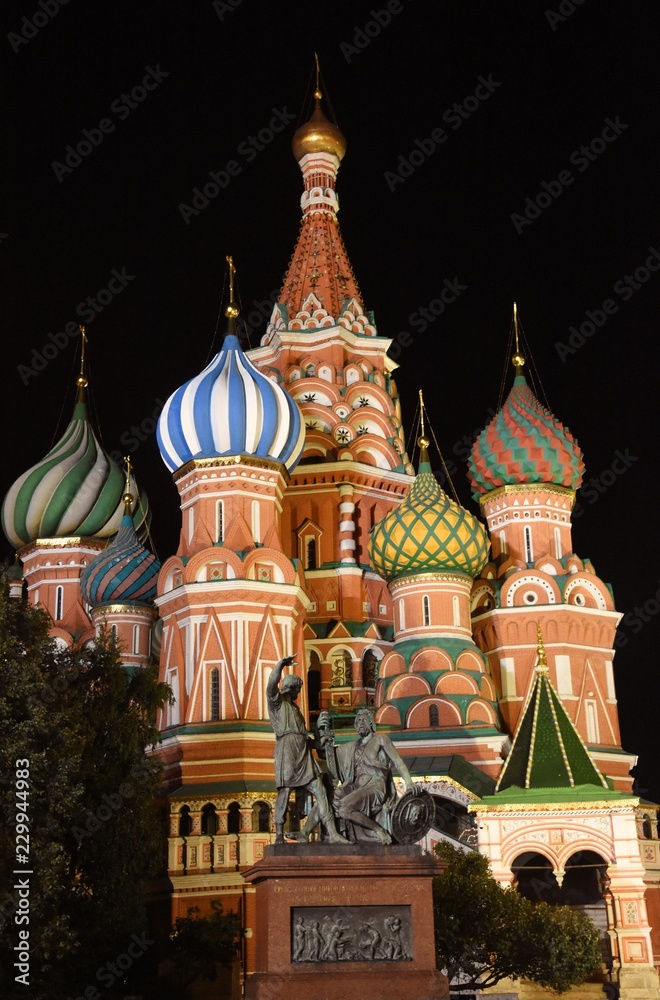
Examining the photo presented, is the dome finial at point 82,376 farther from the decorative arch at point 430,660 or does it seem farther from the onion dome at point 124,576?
the decorative arch at point 430,660

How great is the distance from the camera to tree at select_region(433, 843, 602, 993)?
56.8ft

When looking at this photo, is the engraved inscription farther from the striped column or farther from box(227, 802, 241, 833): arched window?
the striped column

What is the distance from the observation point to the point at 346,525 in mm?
32250

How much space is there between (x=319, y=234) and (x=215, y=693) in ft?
50.7

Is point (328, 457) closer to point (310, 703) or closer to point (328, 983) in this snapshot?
point (310, 703)

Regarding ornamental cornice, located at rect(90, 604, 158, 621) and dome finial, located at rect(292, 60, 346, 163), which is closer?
ornamental cornice, located at rect(90, 604, 158, 621)

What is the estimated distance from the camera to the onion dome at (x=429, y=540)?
29.1 meters

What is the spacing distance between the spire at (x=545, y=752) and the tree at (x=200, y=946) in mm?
4984

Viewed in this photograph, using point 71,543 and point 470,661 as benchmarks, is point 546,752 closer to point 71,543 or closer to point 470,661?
point 470,661

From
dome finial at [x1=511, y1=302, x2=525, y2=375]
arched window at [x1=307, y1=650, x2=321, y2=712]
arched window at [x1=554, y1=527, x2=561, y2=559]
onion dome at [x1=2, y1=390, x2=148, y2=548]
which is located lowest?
arched window at [x1=307, y1=650, x2=321, y2=712]

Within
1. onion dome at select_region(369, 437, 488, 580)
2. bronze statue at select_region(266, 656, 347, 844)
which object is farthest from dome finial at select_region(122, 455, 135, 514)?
bronze statue at select_region(266, 656, 347, 844)

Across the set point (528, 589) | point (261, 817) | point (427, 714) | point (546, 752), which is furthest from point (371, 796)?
point (528, 589)

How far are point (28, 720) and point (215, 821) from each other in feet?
29.7

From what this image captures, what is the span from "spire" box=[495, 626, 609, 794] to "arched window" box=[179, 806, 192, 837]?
6.86 meters
